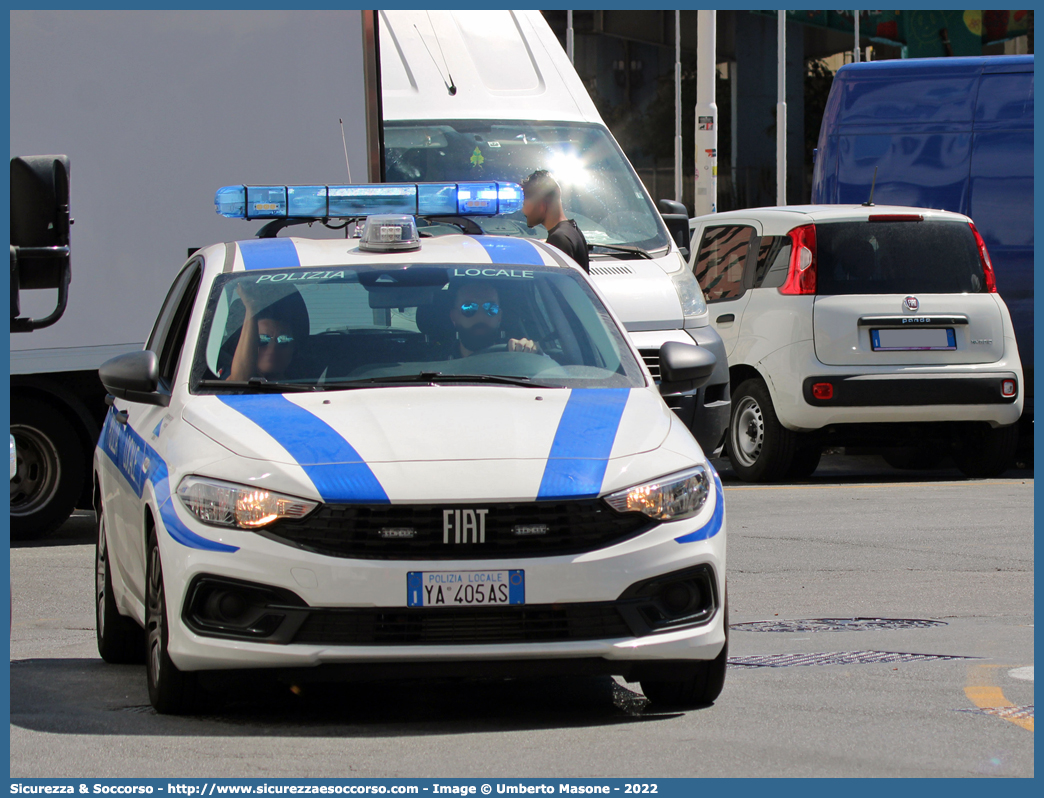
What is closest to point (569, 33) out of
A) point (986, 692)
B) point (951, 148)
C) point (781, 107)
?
point (781, 107)

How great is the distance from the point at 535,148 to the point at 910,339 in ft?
9.77

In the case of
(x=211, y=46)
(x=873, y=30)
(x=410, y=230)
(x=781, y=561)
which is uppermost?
(x=873, y=30)

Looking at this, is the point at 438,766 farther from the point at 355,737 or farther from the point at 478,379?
the point at 478,379

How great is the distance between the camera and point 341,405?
227 inches

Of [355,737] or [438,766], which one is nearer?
[438,766]

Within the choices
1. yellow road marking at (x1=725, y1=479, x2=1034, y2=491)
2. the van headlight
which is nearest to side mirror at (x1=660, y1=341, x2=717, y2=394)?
the van headlight

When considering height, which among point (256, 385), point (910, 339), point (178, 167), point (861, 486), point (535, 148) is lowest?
point (861, 486)

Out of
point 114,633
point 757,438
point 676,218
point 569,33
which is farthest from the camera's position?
Answer: point 569,33

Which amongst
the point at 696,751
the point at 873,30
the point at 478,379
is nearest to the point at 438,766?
the point at 696,751

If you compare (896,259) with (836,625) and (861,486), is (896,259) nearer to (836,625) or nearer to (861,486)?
(861,486)

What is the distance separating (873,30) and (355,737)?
3830 cm

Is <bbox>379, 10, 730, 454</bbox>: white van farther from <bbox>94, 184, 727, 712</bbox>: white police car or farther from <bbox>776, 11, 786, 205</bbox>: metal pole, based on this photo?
<bbox>776, 11, 786, 205</bbox>: metal pole

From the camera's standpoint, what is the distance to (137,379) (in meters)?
6.09
